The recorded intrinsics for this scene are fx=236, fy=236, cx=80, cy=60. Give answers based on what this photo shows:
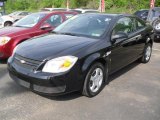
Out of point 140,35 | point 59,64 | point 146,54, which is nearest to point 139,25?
point 140,35

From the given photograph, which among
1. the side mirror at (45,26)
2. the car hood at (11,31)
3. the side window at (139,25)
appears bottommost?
the car hood at (11,31)

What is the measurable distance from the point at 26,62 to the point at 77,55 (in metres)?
0.87

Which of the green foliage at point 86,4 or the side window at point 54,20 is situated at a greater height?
the side window at point 54,20

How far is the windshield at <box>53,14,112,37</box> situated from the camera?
482 centimetres

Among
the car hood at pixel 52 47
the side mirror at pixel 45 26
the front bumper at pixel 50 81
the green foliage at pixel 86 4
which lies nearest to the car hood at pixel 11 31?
the side mirror at pixel 45 26

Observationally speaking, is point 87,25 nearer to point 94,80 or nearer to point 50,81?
point 94,80

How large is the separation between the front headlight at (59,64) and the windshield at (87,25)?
1119 mm

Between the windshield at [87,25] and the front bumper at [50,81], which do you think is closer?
the front bumper at [50,81]

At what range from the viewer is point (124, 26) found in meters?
5.34

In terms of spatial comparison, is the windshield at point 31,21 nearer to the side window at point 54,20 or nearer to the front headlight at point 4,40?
the side window at point 54,20

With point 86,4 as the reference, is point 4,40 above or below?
above

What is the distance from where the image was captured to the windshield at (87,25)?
15.8 ft

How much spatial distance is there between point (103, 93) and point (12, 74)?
1750 millimetres

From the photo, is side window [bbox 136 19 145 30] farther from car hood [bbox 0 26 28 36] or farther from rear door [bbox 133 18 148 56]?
car hood [bbox 0 26 28 36]
